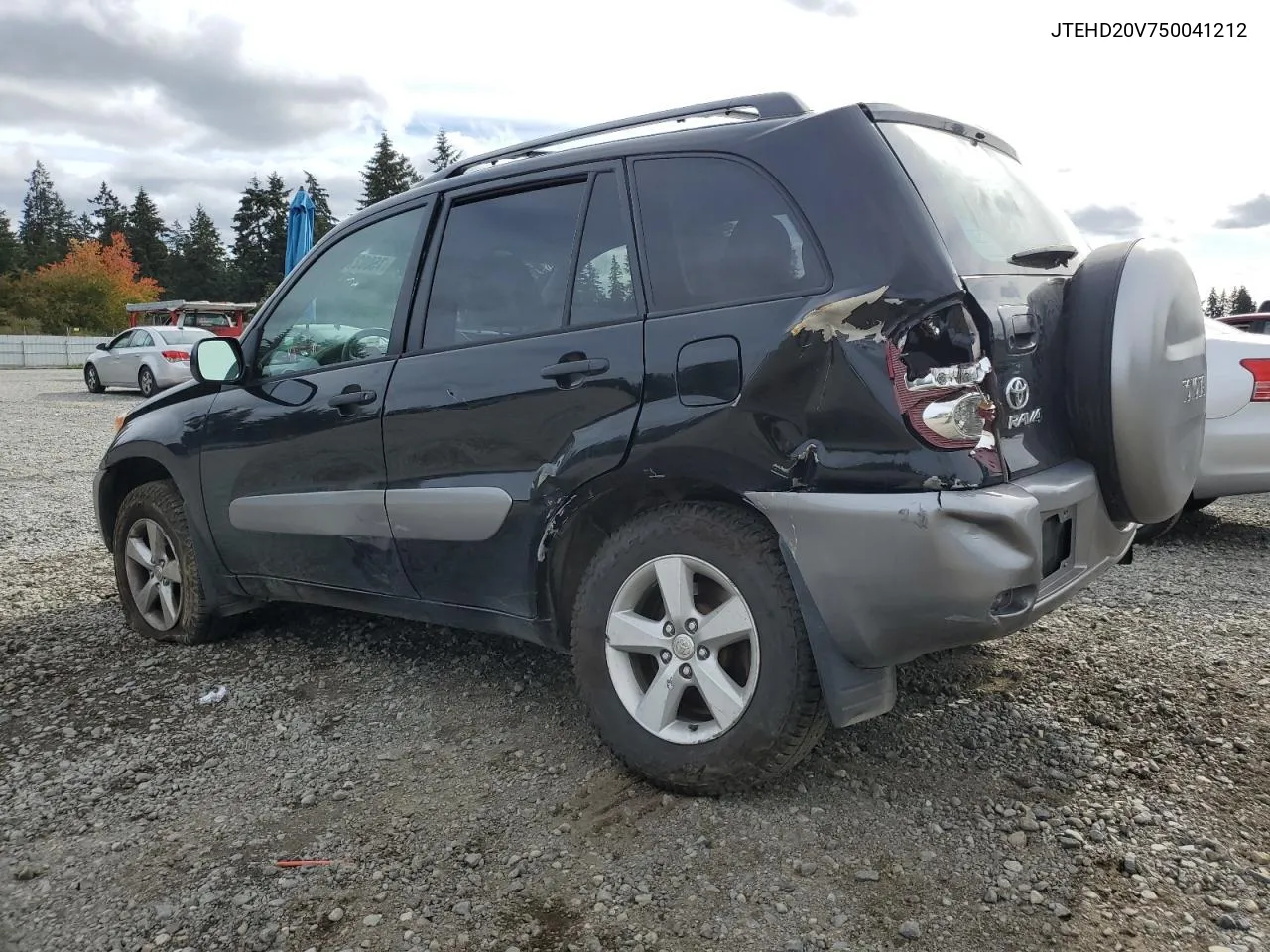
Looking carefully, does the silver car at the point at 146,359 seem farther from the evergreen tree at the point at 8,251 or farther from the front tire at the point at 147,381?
the evergreen tree at the point at 8,251

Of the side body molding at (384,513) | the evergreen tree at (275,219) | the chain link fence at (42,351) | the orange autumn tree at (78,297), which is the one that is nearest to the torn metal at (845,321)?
the side body molding at (384,513)

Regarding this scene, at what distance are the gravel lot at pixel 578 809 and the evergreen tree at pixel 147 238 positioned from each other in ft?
291

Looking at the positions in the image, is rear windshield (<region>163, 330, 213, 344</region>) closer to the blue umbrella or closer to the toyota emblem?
the blue umbrella

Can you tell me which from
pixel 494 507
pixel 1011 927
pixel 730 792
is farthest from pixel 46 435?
pixel 1011 927

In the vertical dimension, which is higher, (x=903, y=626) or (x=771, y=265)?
(x=771, y=265)

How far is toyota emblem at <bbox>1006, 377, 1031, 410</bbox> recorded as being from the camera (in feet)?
8.38

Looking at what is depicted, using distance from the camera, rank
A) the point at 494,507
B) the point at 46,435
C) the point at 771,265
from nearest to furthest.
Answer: the point at 771,265 < the point at 494,507 < the point at 46,435

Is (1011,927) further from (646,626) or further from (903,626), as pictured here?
(646,626)

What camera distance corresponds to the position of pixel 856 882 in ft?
7.93

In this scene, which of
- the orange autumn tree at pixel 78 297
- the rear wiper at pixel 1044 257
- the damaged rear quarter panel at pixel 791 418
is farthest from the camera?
the orange autumn tree at pixel 78 297

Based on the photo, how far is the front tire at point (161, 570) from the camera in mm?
4316

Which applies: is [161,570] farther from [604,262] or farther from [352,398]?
[604,262]

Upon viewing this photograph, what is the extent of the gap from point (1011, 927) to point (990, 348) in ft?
4.48

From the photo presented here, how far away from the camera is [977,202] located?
2.85m
